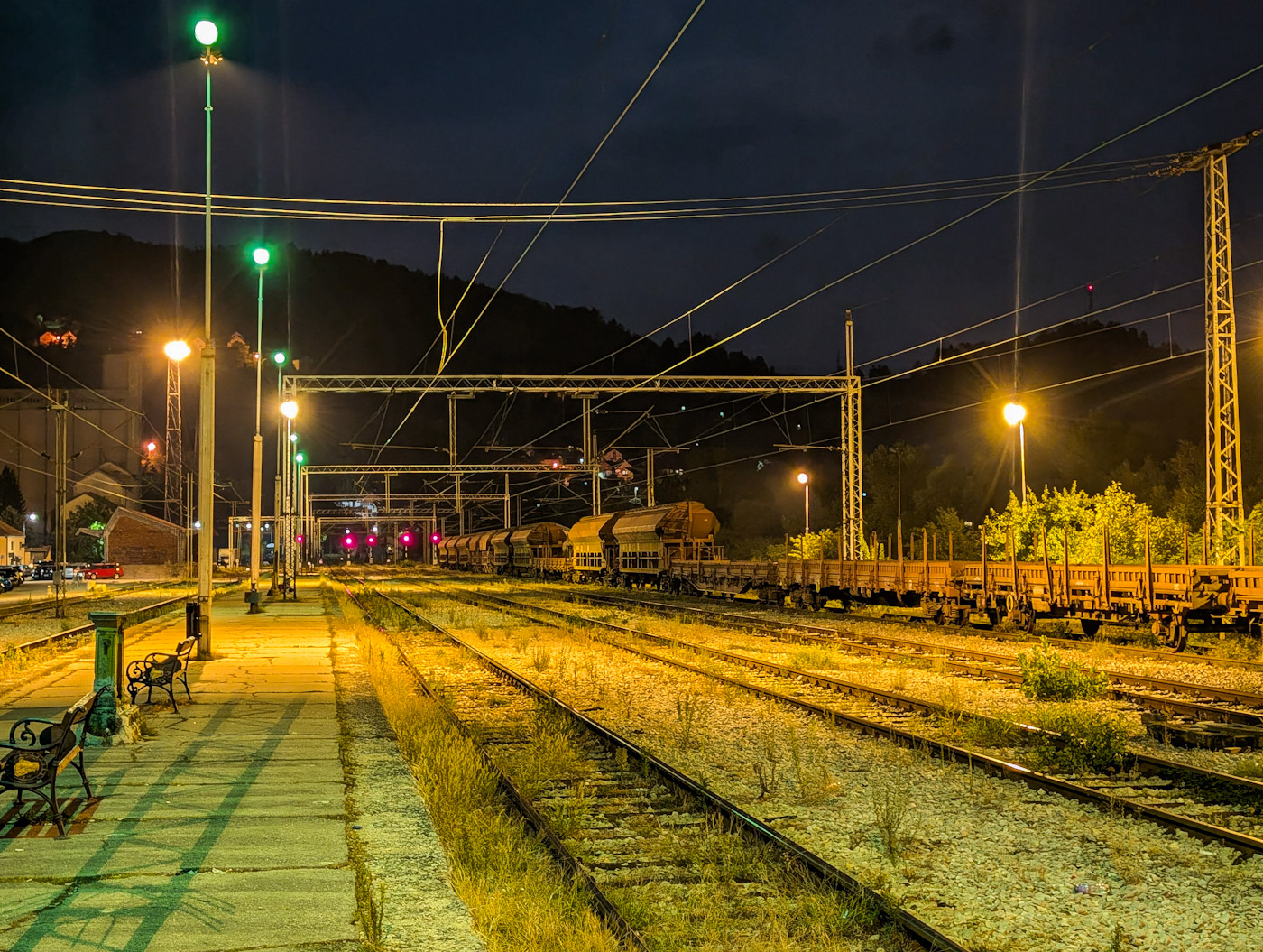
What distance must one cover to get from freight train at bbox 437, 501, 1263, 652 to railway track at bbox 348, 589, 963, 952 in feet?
40.9

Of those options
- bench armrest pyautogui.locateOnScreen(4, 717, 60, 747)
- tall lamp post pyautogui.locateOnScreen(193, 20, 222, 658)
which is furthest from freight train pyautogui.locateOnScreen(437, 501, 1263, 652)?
bench armrest pyautogui.locateOnScreen(4, 717, 60, 747)

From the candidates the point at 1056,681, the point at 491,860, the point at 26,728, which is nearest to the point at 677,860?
the point at 491,860

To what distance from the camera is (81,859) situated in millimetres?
6953

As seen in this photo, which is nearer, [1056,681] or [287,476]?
[1056,681]

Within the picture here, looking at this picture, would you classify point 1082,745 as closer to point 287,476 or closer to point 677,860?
point 677,860

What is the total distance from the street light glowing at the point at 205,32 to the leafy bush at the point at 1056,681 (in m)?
15.6

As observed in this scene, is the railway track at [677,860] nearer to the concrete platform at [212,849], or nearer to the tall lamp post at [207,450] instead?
the concrete platform at [212,849]

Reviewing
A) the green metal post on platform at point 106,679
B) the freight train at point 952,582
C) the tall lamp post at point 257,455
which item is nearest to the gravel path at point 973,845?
the green metal post on platform at point 106,679

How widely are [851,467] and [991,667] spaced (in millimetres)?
20714

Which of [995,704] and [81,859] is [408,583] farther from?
[81,859]

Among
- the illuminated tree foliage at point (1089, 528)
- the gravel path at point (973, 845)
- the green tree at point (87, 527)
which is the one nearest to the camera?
the gravel path at point (973, 845)

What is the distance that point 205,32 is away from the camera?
17438 millimetres

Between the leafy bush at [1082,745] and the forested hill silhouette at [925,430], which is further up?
the forested hill silhouette at [925,430]

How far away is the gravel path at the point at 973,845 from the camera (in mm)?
6438
